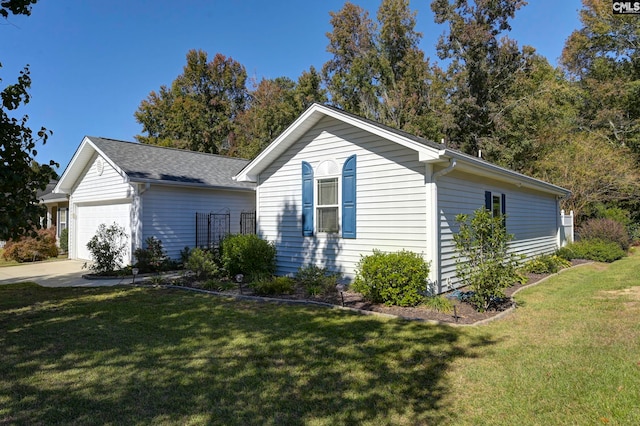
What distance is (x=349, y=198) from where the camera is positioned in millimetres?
9359

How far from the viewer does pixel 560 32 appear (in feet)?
93.4

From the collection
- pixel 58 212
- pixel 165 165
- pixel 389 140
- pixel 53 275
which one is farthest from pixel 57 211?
pixel 389 140

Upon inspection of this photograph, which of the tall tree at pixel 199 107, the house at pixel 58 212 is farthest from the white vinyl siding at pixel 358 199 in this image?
the tall tree at pixel 199 107

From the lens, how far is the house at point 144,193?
12.8m

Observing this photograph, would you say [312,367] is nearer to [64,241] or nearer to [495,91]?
[64,241]

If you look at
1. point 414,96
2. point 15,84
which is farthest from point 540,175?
point 15,84

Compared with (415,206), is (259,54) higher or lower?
higher

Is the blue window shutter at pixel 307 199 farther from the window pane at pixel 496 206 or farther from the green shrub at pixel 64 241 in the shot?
the green shrub at pixel 64 241

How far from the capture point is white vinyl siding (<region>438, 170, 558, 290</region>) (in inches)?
334

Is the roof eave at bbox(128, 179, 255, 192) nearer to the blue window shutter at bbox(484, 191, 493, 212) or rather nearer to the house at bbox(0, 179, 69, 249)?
the blue window shutter at bbox(484, 191, 493, 212)

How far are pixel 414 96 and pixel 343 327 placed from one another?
78.5 feet

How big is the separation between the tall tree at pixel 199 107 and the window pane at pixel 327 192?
26.8 m

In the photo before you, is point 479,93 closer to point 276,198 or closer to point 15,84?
point 276,198

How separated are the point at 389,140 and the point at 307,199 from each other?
2.71 metres
